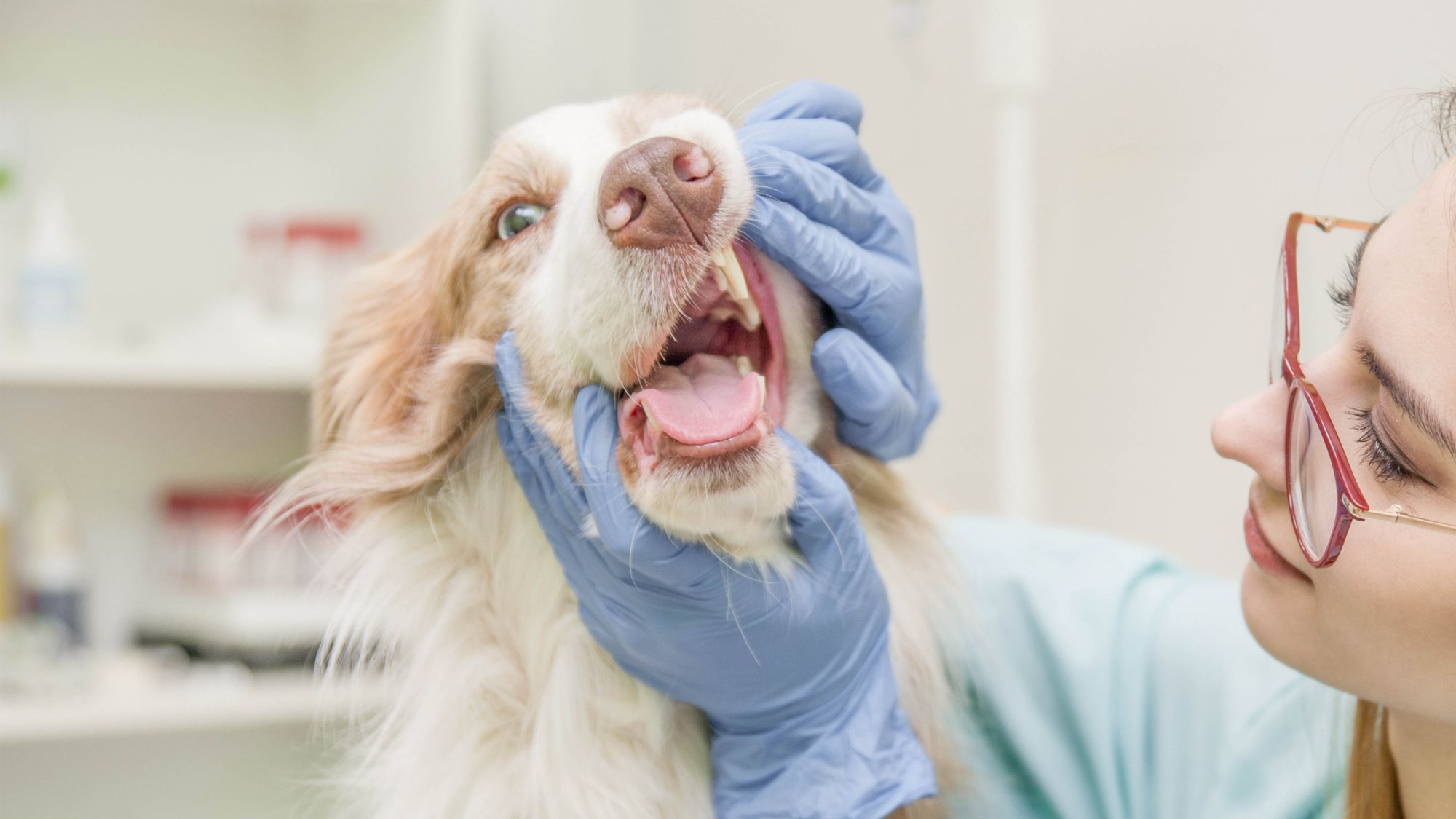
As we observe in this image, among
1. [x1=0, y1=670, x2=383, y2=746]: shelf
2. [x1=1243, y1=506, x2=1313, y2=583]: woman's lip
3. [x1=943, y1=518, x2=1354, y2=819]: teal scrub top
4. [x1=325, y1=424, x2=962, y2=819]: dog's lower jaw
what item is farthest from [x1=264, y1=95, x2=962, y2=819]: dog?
[x1=0, y1=670, x2=383, y2=746]: shelf

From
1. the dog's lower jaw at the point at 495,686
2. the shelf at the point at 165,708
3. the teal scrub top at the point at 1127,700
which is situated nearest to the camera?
the dog's lower jaw at the point at 495,686

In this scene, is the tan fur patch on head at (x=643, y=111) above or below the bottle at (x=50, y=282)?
above

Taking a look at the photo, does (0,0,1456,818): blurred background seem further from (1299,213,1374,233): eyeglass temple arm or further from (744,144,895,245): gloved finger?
(1299,213,1374,233): eyeglass temple arm

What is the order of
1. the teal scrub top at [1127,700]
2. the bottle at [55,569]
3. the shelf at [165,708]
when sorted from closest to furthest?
the teal scrub top at [1127,700]
the shelf at [165,708]
the bottle at [55,569]

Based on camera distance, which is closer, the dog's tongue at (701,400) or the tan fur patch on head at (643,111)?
the dog's tongue at (701,400)

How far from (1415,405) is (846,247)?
0.40 meters

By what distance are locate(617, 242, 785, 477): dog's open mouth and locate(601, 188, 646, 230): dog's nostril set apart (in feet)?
0.22

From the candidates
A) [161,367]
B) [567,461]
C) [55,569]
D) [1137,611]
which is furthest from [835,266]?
[55,569]

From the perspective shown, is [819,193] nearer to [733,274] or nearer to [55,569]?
[733,274]

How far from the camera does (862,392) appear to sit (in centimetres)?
90

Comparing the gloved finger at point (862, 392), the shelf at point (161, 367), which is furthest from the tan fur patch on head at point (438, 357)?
the shelf at point (161, 367)

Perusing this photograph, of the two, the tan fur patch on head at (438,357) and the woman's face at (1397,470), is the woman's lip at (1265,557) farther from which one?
the tan fur patch on head at (438,357)

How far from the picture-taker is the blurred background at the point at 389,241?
1.56 meters

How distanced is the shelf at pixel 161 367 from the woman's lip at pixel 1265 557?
153 cm
